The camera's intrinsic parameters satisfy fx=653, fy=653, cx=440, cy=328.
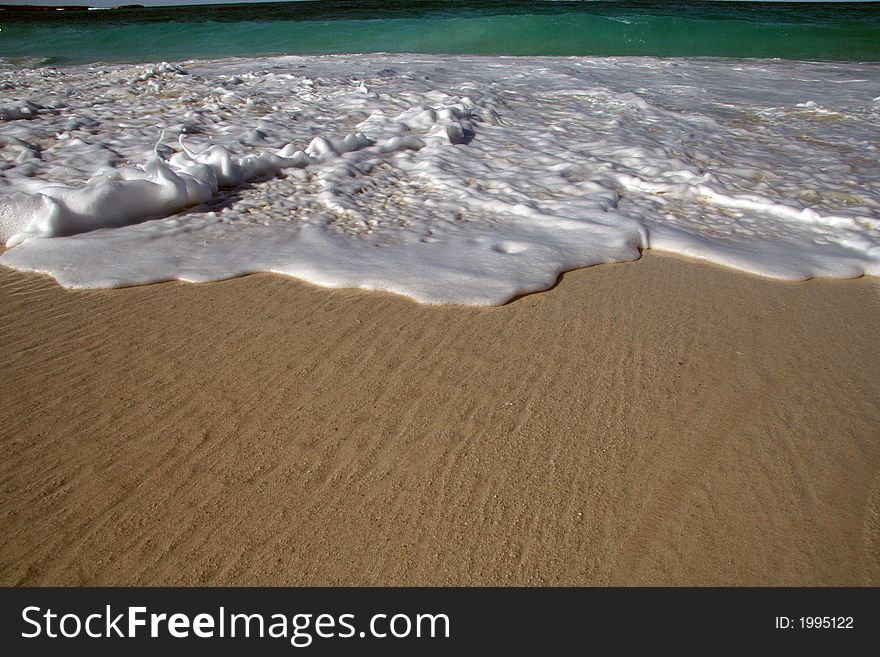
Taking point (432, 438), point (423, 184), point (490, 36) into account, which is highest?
point (490, 36)

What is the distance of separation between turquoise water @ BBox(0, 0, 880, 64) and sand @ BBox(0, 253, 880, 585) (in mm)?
13168

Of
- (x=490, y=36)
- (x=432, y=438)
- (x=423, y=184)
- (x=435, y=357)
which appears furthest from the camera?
(x=490, y=36)

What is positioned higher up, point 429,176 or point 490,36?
point 490,36

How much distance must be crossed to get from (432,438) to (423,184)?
232 centimetres

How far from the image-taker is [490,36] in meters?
16.2

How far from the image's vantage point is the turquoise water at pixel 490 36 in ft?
47.2

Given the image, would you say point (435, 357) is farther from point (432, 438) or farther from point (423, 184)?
point (423, 184)

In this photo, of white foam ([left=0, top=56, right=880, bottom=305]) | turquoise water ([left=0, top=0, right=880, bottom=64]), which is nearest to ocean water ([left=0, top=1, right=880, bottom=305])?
white foam ([left=0, top=56, right=880, bottom=305])

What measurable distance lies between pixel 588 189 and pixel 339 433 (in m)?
2.50

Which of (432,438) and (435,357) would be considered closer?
(432,438)

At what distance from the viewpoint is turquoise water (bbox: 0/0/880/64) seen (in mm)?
14383

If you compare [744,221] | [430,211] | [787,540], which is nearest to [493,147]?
[430,211]

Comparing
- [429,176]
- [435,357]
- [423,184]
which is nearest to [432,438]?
[435,357]

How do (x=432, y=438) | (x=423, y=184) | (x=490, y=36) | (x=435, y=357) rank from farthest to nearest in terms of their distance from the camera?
(x=490, y=36), (x=423, y=184), (x=435, y=357), (x=432, y=438)
